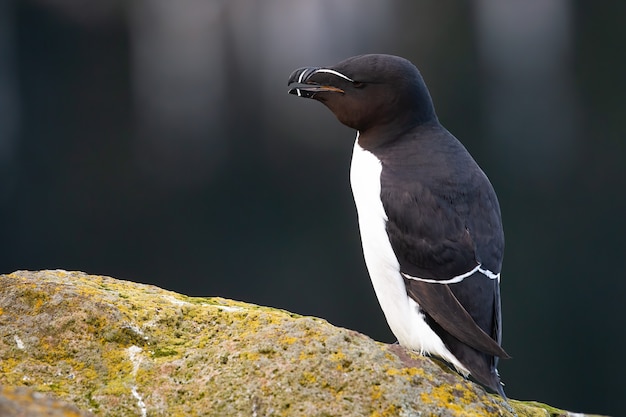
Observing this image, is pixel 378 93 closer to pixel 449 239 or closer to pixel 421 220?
pixel 421 220

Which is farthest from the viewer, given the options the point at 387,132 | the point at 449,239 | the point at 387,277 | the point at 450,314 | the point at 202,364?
the point at 387,132

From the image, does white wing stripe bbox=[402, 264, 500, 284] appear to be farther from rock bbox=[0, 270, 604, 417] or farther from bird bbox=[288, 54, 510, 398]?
rock bbox=[0, 270, 604, 417]

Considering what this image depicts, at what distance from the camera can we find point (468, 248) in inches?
122

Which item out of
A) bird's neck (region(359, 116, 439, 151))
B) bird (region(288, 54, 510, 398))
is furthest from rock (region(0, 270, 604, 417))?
bird's neck (region(359, 116, 439, 151))

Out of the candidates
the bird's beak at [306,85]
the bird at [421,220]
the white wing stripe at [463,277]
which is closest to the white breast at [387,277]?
the bird at [421,220]

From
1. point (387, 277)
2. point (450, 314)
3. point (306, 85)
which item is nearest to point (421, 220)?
point (387, 277)

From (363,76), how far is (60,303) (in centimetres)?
179

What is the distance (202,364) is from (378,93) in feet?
5.73

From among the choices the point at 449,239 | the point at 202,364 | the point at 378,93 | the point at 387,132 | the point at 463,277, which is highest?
the point at 378,93

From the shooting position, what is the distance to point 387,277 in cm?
330

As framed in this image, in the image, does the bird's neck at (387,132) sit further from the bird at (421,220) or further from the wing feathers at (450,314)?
the wing feathers at (450,314)

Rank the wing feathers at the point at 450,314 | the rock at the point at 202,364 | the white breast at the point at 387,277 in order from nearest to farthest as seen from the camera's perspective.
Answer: the rock at the point at 202,364 → the wing feathers at the point at 450,314 → the white breast at the point at 387,277

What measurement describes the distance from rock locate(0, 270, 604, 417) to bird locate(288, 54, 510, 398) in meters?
0.34

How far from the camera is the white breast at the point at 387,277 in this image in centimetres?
316
